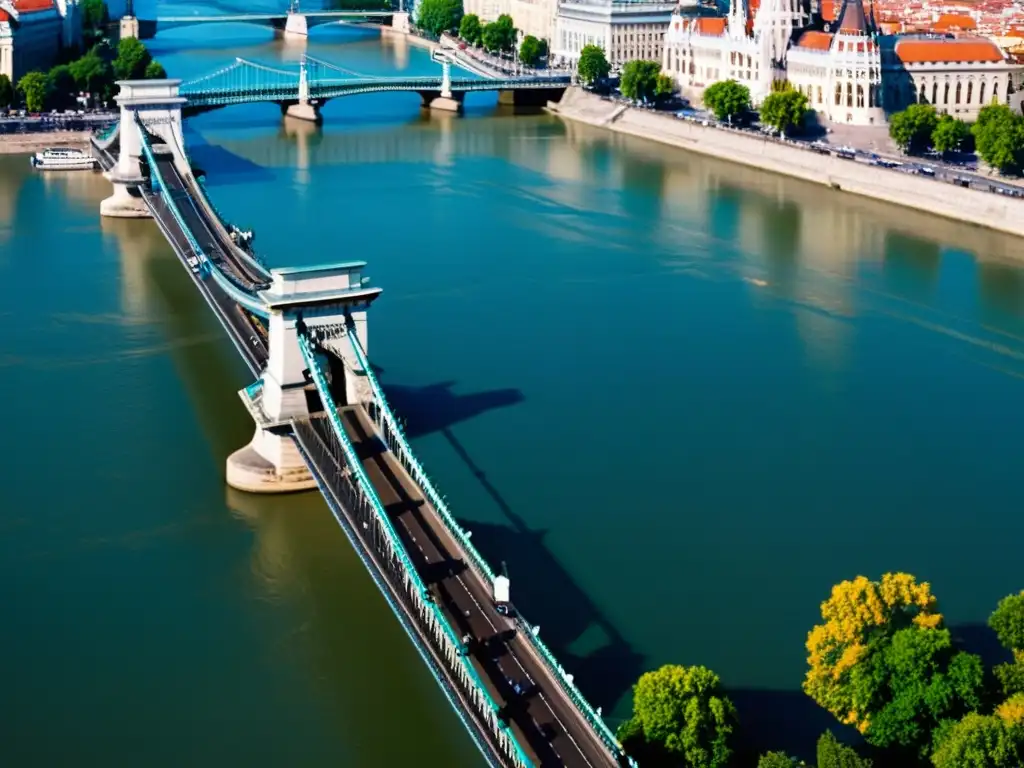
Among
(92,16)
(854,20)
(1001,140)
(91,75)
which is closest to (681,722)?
(1001,140)

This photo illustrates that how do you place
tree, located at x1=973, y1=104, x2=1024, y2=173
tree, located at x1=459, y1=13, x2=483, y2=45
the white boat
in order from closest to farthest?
tree, located at x1=973, y1=104, x2=1024, y2=173, the white boat, tree, located at x1=459, y1=13, x2=483, y2=45

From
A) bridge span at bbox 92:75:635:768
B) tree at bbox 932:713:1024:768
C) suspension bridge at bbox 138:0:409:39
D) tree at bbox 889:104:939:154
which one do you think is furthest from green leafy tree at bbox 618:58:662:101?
tree at bbox 932:713:1024:768

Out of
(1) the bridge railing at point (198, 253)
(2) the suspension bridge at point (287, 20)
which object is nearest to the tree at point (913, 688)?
(1) the bridge railing at point (198, 253)

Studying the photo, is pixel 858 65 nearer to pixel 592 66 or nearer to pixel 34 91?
pixel 592 66

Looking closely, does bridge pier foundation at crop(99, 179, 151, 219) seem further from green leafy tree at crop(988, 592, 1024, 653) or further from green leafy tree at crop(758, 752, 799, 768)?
green leafy tree at crop(758, 752, 799, 768)

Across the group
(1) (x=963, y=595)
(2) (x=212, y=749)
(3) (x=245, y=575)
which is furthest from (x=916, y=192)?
(2) (x=212, y=749)

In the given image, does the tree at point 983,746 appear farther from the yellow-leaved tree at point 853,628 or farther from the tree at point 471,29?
the tree at point 471,29
